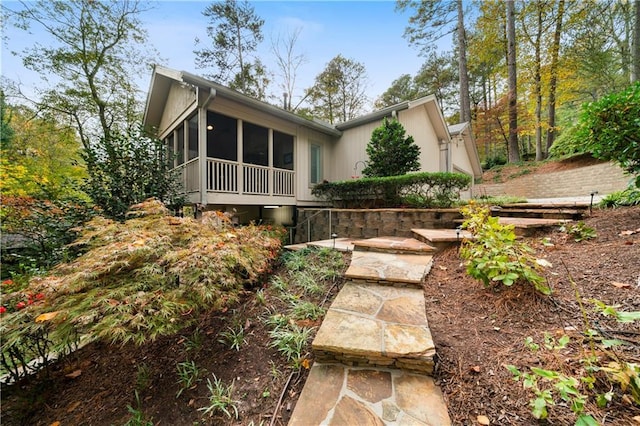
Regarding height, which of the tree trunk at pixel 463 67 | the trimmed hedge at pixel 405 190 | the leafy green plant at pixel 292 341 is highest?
the tree trunk at pixel 463 67

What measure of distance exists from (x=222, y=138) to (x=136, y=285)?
8.34 metres

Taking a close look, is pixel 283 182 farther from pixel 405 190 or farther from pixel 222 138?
pixel 222 138

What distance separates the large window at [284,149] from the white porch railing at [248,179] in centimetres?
78

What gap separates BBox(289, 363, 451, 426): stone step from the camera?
1.35m

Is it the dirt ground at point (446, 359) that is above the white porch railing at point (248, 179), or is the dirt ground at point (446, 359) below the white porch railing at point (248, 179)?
below

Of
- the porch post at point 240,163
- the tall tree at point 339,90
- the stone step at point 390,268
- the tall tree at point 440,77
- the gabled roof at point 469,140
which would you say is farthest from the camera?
the tall tree at point 440,77

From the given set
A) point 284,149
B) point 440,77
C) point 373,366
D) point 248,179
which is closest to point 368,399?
point 373,366

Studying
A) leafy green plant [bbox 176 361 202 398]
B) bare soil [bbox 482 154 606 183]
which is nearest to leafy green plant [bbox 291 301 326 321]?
leafy green plant [bbox 176 361 202 398]

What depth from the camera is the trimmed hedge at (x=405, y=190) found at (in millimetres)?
5074

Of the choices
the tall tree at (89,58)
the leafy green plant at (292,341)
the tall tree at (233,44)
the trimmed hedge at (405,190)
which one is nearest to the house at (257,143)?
the trimmed hedge at (405,190)

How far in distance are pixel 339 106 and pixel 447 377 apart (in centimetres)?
1626

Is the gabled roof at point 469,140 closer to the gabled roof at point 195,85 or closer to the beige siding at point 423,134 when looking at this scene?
the beige siding at point 423,134

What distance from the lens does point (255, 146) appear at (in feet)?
31.1

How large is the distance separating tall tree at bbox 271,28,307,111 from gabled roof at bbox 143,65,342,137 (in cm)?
762
